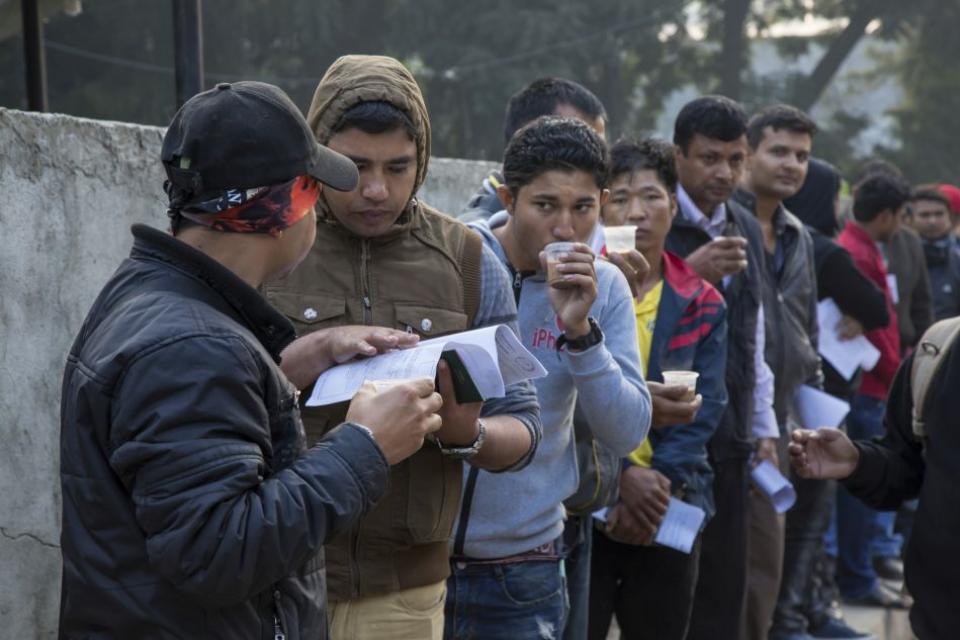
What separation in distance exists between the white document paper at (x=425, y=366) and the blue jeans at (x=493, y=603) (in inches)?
36.2

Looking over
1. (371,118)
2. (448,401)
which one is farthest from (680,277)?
(448,401)

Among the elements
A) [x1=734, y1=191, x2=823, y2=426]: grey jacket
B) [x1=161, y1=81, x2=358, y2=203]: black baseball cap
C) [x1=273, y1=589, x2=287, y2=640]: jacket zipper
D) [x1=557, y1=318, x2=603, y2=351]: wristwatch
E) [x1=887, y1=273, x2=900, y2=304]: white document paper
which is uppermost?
[x1=161, y1=81, x2=358, y2=203]: black baseball cap

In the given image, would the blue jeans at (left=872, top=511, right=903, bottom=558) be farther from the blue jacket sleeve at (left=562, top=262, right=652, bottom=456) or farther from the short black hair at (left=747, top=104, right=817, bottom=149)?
the blue jacket sleeve at (left=562, top=262, right=652, bottom=456)

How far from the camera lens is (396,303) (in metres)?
3.03

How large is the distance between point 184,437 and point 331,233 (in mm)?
1090

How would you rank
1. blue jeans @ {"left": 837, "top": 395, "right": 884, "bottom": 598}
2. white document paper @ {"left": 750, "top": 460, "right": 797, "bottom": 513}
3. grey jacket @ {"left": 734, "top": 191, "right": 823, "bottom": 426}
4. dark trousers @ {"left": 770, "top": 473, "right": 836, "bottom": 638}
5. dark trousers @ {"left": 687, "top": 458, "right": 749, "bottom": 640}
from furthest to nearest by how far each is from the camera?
blue jeans @ {"left": 837, "top": 395, "right": 884, "bottom": 598}, dark trousers @ {"left": 770, "top": 473, "right": 836, "bottom": 638}, grey jacket @ {"left": 734, "top": 191, "right": 823, "bottom": 426}, white document paper @ {"left": 750, "top": 460, "right": 797, "bottom": 513}, dark trousers @ {"left": 687, "top": 458, "right": 749, "bottom": 640}

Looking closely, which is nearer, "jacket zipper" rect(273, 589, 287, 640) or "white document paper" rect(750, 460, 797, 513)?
"jacket zipper" rect(273, 589, 287, 640)

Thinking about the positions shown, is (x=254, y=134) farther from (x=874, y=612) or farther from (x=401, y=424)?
(x=874, y=612)

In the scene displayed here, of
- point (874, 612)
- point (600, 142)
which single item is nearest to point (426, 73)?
point (874, 612)

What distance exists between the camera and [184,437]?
2.10 m

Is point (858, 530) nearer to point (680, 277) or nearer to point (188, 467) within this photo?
point (680, 277)

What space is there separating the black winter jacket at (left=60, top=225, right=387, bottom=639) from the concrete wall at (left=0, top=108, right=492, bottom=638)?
1.33 meters

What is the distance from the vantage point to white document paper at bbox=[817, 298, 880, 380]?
7102mm

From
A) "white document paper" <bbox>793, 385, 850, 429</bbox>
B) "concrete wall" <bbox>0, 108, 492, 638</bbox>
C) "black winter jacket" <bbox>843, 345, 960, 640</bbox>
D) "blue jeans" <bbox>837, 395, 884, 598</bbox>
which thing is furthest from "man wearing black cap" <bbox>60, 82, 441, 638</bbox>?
"blue jeans" <bbox>837, 395, 884, 598</bbox>
